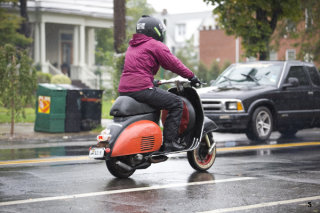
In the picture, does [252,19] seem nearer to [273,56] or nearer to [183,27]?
[273,56]

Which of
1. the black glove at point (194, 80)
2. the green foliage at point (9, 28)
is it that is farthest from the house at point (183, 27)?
the black glove at point (194, 80)

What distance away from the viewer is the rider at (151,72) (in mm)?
8008

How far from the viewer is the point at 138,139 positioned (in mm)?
7785

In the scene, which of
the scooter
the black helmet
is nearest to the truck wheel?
the scooter

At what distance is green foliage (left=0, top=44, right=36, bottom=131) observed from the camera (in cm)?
1465

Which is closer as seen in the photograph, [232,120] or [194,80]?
[194,80]

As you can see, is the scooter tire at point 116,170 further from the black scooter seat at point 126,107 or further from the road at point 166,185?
the black scooter seat at point 126,107

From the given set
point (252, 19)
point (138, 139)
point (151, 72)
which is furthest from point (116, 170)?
point (252, 19)

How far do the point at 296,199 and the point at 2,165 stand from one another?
4.64 m

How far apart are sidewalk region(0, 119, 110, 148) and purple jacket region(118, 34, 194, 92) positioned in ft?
18.0

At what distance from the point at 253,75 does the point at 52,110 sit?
192 inches

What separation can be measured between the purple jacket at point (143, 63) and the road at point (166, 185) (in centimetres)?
122

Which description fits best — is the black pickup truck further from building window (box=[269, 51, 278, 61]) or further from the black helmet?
building window (box=[269, 51, 278, 61])

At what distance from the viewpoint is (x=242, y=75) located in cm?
1502
